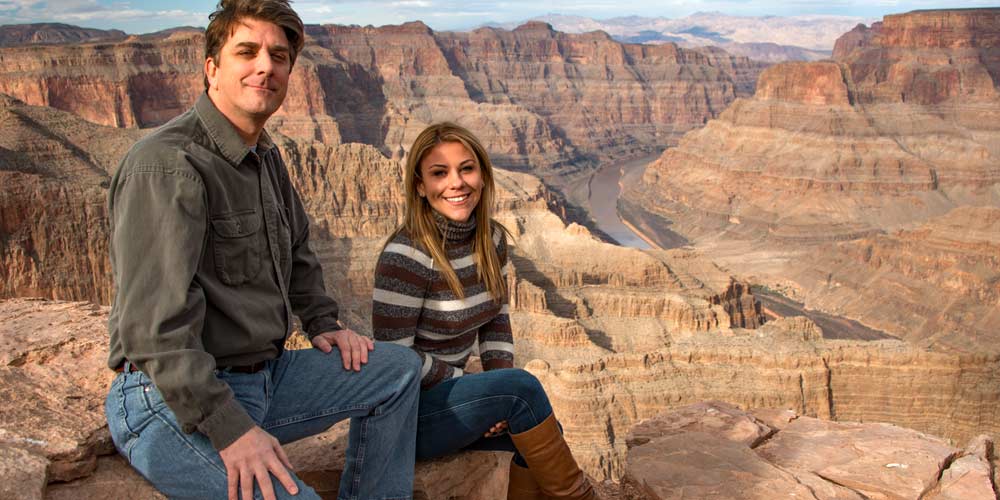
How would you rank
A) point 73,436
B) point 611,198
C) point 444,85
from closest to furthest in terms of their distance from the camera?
point 73,436
point 611,198
point 444,85

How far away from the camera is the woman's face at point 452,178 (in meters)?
5.17

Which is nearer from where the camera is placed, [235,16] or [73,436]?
[235,16]

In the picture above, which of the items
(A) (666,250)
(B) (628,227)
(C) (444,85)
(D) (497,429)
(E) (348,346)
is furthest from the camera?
(C) (444,85)

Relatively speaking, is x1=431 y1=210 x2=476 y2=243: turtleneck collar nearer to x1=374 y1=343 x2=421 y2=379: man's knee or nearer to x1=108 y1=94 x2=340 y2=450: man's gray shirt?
x1=374 y1=343 x2=421 y2=379: man's knee

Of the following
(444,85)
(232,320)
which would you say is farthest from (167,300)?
(444,85)

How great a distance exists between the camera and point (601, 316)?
3186 cm

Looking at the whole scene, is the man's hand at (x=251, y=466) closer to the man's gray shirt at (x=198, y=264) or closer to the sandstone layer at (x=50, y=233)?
the man's gray shirt at (x=198, y=264)

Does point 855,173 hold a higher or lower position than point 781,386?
lower

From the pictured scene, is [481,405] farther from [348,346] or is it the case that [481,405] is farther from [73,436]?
[73,436]

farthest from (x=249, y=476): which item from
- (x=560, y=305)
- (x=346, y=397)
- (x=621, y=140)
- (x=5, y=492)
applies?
(x=621, y=140)

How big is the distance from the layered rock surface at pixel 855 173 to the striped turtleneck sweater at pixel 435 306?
155 ft

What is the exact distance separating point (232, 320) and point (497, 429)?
75.1 inches

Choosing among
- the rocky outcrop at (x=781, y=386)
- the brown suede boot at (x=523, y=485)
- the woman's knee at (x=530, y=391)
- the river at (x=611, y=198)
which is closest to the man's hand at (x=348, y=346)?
the woman's knee at (x=530, y=391)

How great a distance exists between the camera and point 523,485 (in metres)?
5.17
